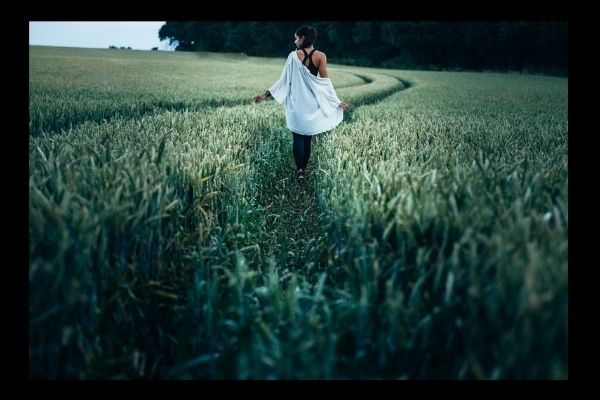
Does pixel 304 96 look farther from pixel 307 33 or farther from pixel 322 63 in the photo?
pixel 307 33

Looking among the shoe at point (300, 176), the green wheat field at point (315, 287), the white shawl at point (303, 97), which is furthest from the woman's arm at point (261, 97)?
the green wheat field at point (315, 287)

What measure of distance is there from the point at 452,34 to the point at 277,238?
54.1m

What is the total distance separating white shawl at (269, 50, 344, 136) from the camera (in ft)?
15.3

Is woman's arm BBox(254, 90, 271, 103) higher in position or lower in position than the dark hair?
lower

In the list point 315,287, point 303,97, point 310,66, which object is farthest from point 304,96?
point 315,287

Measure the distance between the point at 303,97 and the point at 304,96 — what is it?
0.02 m

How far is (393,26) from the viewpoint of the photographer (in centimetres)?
5438

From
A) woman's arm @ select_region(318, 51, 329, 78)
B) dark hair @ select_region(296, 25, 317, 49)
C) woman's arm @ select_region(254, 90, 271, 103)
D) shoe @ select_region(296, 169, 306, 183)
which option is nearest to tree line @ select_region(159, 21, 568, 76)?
woman's arm @ select_region(318, 51, 329, 78)

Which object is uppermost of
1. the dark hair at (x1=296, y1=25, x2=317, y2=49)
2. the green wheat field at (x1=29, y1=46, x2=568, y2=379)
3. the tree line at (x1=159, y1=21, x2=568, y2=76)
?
the tree line at (x1=159, y1=21, x2=568, y2=76)

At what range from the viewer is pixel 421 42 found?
170ft

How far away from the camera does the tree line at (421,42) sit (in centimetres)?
4475

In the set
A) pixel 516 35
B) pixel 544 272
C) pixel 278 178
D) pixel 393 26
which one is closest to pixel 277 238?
pixel 278 178

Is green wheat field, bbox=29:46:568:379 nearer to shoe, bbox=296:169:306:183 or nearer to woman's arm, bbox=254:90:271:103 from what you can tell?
woman's arm, bbox=254:90:271:103

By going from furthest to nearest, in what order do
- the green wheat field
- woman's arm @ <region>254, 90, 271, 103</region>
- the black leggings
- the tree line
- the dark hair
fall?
the tree line < the black leggings < woman's arm @ <region>254, 90, 271, 103</region> < the dark hair < the green wheat field
